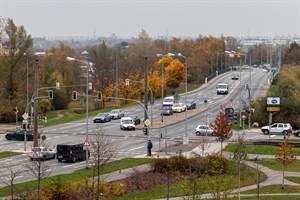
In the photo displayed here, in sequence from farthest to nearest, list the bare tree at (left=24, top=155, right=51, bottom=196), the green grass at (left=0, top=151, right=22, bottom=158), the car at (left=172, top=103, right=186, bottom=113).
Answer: the car at (left=172, top=103, right=186, bottom=113) < the green grass at (left=0, top=151, right=22, bottom=158) < the bare tree at (left=24, top=155, right=51, bottom=196)

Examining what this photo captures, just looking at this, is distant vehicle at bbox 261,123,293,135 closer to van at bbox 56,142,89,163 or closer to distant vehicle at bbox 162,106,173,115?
distant vehicle at bbox 162,106,173,115

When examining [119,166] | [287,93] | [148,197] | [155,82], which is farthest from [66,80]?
[148,197]

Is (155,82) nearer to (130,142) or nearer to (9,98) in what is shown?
(9,98)

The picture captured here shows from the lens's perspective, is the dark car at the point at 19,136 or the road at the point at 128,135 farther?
the dark car at the point at 19,136

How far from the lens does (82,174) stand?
44.6 metres

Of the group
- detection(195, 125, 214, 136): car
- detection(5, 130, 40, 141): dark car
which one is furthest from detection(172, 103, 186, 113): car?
detection(5, 130, 40, 141): dark car

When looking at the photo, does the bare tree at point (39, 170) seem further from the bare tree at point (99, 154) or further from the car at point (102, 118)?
the car at point (102, 118)

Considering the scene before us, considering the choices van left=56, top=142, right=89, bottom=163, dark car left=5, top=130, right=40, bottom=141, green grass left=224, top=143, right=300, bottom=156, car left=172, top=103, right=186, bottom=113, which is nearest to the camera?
van left=56, top=142, right=89, bottom=163

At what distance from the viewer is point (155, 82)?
110188 mm

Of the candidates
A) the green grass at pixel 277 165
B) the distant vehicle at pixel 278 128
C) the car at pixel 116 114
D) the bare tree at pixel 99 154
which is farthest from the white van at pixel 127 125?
the green grass at pixel 277 165

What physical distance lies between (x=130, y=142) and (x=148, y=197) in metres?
29.4

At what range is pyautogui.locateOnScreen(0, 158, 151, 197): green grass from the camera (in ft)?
125

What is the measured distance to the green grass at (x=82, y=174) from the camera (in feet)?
125

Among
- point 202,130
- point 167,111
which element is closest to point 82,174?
point 202,130
